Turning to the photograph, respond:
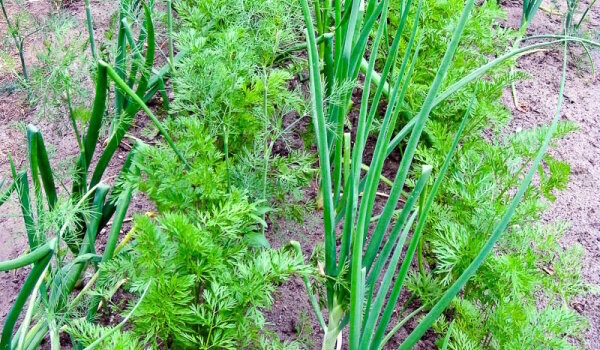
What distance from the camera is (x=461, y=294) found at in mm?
1683

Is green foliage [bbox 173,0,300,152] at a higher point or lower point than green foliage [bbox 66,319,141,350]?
higher

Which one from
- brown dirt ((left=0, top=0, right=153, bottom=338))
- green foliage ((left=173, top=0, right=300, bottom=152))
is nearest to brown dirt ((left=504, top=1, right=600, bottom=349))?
green foliage ((left=173, top=0, right=300, bottom=152))

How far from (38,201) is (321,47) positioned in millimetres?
1094

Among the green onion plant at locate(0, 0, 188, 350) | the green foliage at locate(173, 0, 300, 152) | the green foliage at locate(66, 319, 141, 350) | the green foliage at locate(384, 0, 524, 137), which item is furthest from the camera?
the green foliage at locate(384, 0, 524, 137)

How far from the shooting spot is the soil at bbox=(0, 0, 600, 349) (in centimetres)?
167

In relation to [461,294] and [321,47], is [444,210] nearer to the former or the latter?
[461,294]

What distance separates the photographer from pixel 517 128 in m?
2.38

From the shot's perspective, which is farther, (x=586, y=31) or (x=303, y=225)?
(x=586, y=31)

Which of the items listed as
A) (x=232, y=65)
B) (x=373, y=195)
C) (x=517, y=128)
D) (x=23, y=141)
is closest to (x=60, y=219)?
(x=232, y=65)

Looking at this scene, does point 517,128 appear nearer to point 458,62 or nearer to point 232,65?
point 458,62

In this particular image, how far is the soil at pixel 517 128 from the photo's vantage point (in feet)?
5.47

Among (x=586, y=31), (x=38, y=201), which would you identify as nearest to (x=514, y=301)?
(x=38, y=201)

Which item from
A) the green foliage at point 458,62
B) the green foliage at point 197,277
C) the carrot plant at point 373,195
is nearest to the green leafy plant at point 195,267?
the green foliage at point 197,277

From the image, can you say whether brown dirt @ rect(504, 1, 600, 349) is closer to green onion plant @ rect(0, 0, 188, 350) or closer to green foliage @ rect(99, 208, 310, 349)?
green foliage @ rect(99, 208, 310, 349)
